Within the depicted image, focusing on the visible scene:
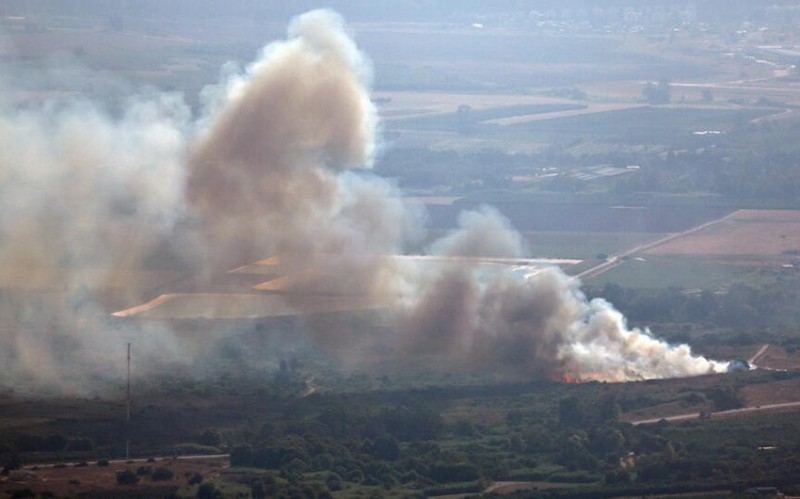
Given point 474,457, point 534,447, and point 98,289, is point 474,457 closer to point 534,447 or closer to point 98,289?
point 534,447

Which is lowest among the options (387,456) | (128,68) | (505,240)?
(387,456)

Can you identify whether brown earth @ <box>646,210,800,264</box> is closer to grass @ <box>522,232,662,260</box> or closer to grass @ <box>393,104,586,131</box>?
grass @ <box>522,232,662,260</box>

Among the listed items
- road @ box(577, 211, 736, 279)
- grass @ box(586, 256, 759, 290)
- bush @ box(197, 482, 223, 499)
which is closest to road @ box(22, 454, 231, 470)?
bush @ box(197, 482, 223, 499)

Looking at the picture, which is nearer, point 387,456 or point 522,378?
point 387,456

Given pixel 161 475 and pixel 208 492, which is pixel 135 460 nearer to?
pixel 161 475

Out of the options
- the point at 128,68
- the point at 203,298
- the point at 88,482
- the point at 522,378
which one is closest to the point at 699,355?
the point at 522,378

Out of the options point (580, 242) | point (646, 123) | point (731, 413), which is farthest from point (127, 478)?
point (646, 123)
